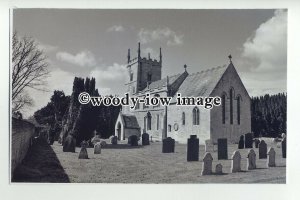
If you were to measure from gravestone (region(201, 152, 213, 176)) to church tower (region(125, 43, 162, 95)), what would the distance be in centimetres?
160

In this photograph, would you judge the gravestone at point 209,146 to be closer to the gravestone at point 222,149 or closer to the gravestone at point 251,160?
the gravestone at point 222,149

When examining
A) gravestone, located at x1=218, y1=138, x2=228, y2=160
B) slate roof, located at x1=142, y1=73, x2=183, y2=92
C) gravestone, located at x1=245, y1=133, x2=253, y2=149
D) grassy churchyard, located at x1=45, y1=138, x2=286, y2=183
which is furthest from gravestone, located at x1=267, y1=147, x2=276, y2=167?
slate roof, located at x1=142, y1=73, x2=183, y2=92

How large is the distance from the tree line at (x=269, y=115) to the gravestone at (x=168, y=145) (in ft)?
4.82

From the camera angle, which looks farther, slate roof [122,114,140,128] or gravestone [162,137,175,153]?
gravestone [162,137,175,153]

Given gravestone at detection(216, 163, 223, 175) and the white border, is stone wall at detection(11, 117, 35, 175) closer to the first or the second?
the white border

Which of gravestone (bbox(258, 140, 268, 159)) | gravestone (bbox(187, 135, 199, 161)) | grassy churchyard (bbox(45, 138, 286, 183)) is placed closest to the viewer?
grassy churchyard (bbox(45, 138, 286, 183))

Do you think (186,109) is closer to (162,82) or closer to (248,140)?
(162,82)

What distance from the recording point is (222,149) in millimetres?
6473

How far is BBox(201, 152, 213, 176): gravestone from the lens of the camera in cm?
633

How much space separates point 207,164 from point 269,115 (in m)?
1.35

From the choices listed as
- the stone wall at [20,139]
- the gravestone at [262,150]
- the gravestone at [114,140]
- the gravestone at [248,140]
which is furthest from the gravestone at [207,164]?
the stone wall at [20,139]

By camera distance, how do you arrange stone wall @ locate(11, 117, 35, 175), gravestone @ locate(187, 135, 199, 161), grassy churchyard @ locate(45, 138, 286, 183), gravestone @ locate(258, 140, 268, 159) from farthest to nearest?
gravestone @ locate(258, 140, 268, 159)
gravestone @ locate(187, 135, 199, 161)
grassy churchyard @ locate(45, 138, 286, 183)
stone wall @ locate(11, 117, 35, 175)

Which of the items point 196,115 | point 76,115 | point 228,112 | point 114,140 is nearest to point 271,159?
point 228,112

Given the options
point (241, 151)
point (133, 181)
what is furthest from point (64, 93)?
point (241, 151)
